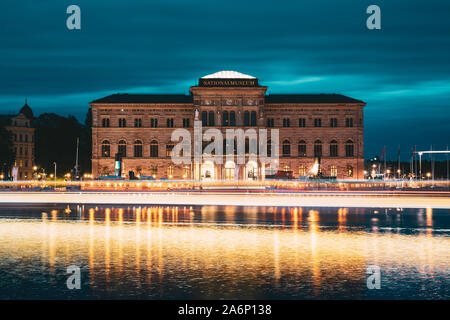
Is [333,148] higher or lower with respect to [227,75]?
lower

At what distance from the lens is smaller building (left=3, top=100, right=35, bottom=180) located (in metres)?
109

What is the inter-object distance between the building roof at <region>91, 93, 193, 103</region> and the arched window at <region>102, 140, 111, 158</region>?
21.7 feet

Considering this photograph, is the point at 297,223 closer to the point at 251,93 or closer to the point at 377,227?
the point at 377,227

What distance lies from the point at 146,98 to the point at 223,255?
8140 cm

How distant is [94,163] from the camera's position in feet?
303

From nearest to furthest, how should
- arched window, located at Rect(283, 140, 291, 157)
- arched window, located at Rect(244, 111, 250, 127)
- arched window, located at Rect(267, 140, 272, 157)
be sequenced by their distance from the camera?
arched window, located at Rect(244, 111, 250, 127), arched window, located at Rect(267, 140, 272, 157), arched window, located at Rect(283, 140, 291, 157)

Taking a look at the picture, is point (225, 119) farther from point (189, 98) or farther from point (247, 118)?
point (189, 98)

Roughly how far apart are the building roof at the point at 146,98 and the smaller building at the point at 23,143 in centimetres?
2495

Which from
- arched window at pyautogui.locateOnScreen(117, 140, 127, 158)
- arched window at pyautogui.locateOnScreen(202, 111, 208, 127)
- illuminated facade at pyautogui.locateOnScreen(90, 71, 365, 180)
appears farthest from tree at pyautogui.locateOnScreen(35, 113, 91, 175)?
Answer: arched window at pyautogui.locateOnScreen(202, 111, 208, 127)

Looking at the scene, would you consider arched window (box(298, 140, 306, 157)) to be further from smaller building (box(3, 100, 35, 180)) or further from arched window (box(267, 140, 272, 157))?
smaller building (box(3, 100, 35, 180))

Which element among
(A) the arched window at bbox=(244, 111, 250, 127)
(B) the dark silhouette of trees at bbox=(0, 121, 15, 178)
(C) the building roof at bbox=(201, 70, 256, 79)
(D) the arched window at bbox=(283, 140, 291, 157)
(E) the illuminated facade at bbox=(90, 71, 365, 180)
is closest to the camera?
(A) the arched window at bbox=(244, 111, 250, 127)

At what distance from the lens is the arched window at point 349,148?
93562 mm

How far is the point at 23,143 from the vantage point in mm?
110875

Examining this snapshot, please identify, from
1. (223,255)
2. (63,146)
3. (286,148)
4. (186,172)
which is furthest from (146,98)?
(223,255)
